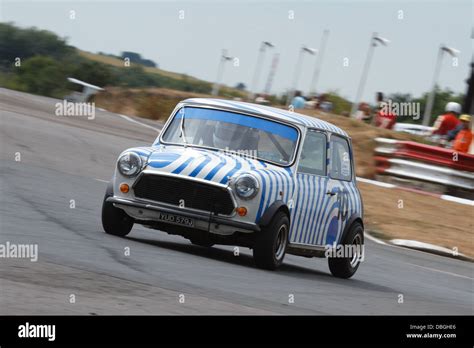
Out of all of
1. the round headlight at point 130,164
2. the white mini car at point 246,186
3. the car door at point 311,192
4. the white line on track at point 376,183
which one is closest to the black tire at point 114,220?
Answer: the white mini car at point 246,186

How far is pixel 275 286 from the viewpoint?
9945 millimetres

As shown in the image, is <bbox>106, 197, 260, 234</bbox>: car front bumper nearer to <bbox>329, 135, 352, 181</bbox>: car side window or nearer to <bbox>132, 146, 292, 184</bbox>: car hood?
<bbox>132, 146, 292, 184</bbox>: car hood

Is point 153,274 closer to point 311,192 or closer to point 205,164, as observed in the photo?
point 205,164

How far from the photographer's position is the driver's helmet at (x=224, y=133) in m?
11.6

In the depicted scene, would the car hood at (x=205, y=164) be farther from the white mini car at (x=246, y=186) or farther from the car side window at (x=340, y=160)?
the car side window at (x=340, y=160)

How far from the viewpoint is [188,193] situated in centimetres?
1083

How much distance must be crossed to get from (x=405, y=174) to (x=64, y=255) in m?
14.6

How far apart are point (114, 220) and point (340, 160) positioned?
277 cm

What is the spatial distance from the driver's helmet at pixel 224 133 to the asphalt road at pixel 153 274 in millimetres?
1162

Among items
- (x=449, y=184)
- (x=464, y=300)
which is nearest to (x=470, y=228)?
(x=449, y=184)

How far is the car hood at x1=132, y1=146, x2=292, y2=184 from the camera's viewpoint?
10.8m

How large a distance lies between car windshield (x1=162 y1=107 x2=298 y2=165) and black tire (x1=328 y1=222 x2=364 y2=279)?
1338 mm

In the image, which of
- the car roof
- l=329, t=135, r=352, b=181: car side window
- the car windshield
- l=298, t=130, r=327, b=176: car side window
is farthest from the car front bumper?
l=329, t=135, r=352, b=181: car side window
